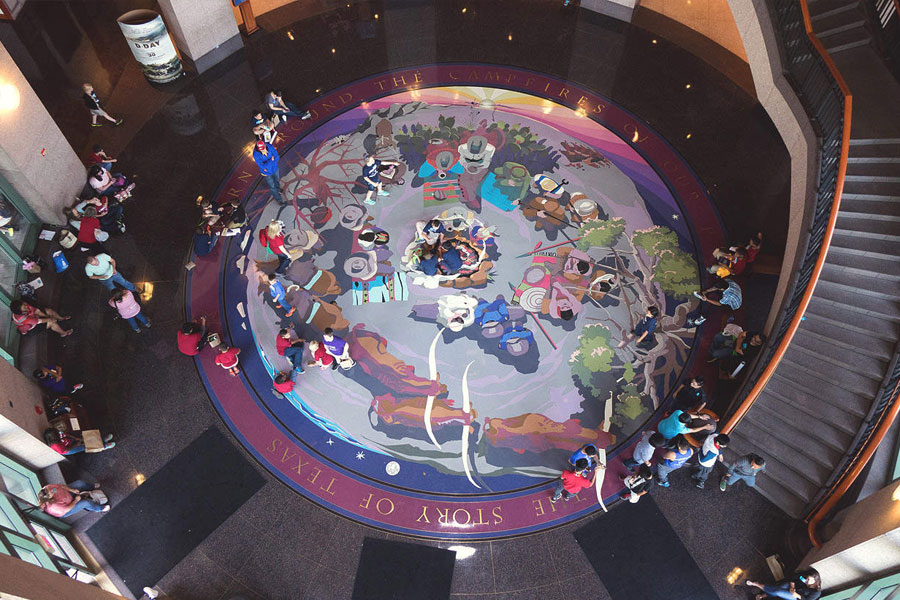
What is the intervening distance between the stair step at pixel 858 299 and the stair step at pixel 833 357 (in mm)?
646

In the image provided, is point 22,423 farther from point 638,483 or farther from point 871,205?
point 871,205

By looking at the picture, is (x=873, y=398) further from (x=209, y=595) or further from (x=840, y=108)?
(x=209, y=595)

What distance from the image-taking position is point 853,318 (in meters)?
9.52

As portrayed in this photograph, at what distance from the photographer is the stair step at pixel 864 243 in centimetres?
→ 948

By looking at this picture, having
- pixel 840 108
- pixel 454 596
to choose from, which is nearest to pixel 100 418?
pixel 454 596

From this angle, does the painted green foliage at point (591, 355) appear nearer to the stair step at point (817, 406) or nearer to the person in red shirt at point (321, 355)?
the stair step at point (817, 406)

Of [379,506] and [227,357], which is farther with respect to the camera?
[227,357]

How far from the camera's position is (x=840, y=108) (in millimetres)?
9117

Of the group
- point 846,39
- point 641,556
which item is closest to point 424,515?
point 641,556

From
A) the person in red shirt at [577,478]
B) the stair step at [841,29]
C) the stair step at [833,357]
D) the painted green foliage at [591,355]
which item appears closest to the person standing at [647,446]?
the person in red shirt at [577,478]

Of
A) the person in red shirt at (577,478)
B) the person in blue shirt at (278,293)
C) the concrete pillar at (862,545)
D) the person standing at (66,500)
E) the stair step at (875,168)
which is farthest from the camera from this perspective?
the person in blue shirt at (278,293)

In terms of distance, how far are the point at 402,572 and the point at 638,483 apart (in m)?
3.71

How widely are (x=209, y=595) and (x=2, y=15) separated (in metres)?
14.4

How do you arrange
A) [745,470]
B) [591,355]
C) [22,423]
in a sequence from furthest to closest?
1. [591,355]
2. [745,470]
3. [22,423]
